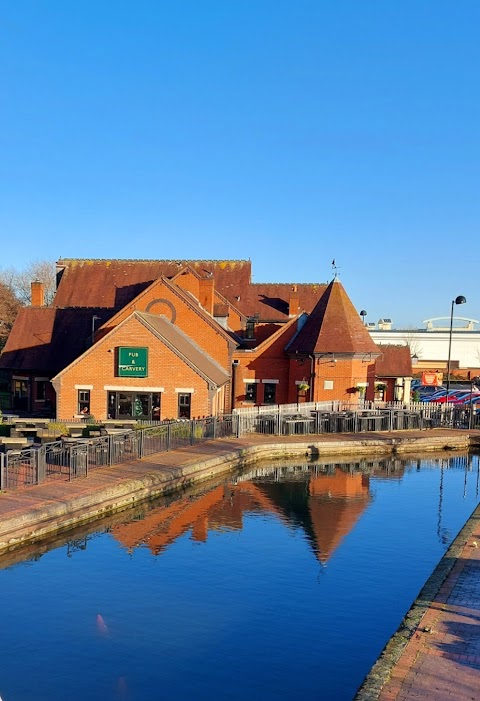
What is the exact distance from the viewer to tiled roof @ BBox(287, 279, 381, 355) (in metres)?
38.3

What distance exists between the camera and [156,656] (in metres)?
11.1

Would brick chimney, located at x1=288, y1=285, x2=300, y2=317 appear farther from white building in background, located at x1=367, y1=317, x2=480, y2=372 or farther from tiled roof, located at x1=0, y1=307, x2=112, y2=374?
white building in background, located at x1=367, y1=317, x2=480, y2=372

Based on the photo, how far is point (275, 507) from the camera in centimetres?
2188

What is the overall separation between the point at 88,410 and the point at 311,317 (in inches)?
581

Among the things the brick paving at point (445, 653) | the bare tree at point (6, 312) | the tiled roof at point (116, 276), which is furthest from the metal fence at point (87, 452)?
the bare tree at point (6, 312)

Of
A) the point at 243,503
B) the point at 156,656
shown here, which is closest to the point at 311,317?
the point at 243,503

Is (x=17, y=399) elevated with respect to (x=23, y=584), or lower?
elevated

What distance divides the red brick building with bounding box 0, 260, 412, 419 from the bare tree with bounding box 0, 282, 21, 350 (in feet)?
40.2

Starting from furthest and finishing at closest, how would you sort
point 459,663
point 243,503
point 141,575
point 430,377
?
point 430,377
point 243,503
point 141,575
point 459,663

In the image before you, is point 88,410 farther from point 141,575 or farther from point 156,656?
point 156,656

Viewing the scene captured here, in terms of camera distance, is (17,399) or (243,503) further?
(17,399)

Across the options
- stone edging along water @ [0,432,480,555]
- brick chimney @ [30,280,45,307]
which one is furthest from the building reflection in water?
brick chimney @ [30,280,45,307]

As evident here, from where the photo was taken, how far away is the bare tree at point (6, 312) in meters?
56.9

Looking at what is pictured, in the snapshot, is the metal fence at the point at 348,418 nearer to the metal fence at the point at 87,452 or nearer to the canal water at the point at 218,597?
the metal fence at the point at 87,452
